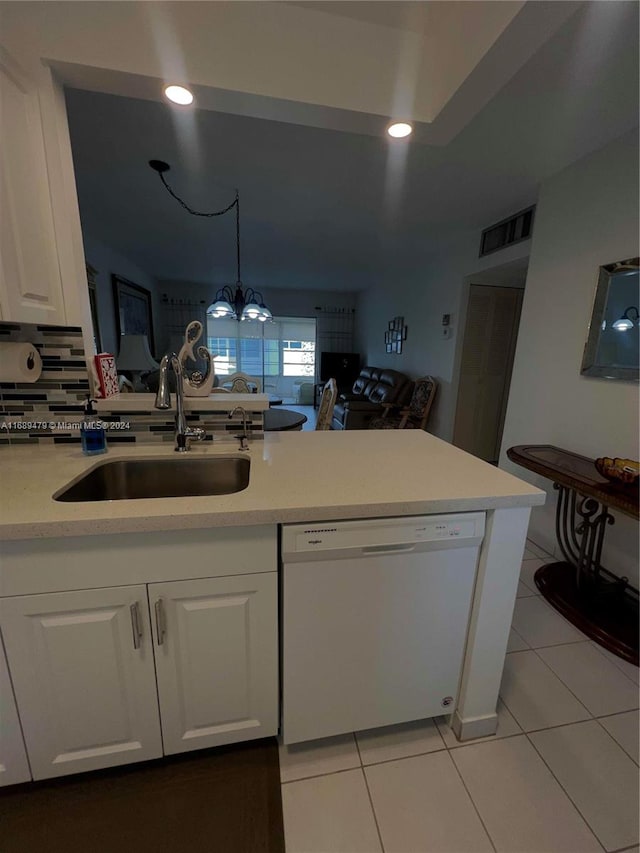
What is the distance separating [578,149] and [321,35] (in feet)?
5.65

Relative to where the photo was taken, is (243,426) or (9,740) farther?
(243,426)

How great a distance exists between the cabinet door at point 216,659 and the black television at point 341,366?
6480mm

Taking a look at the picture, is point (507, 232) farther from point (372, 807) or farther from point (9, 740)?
point (9, 740)

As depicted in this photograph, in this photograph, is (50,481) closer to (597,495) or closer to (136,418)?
(136,418)

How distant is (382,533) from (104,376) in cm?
127

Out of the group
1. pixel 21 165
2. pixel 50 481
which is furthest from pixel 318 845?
pixel 21 165

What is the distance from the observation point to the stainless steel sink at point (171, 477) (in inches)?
54.2

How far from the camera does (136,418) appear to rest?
1464mm

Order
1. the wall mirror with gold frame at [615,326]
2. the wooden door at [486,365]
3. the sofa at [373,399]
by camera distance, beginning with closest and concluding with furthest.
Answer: the wall mirror with gold frame at [615,326] < the wooden door at [486,365] < the sofa at [373,399]

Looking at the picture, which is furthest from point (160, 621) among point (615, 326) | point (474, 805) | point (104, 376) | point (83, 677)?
point (615, 326)

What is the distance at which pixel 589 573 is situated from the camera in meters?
1.95

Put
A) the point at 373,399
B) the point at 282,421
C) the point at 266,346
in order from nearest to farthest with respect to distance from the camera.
Result: 1. the point at 282,421
2. the point at 373,399
3. the point at 266,346

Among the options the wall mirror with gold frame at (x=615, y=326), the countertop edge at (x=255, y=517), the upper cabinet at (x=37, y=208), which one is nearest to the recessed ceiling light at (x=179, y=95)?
the upper cabinet at (x=37, y=208)

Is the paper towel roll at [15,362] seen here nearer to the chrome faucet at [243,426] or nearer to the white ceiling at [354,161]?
the chrome faucet at [243,426]
